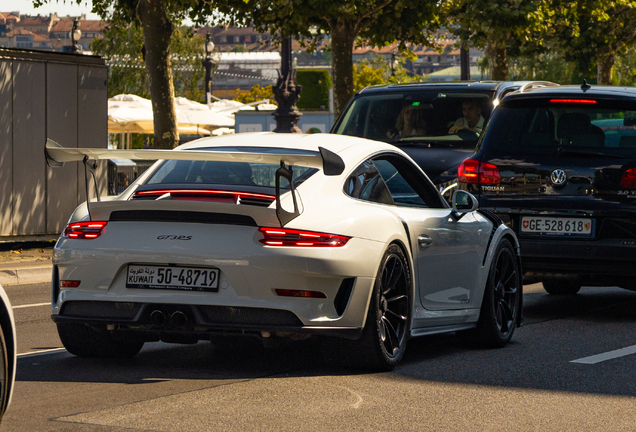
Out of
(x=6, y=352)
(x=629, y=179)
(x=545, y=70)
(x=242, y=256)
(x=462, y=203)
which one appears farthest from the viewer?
(x=545, y=70)

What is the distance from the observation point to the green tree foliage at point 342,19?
835 inches

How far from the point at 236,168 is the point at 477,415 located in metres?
2.08

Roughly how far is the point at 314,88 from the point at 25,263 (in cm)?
3875

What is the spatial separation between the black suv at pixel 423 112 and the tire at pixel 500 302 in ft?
13.4

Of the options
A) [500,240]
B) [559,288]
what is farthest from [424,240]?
[559,288]

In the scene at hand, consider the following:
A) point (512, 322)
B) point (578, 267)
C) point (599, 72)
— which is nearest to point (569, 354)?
point (512, 322)

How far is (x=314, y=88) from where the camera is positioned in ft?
166

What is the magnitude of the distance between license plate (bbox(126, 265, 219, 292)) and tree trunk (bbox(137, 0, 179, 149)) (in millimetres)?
14307

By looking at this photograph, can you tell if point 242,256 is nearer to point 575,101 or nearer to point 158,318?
point 158,318

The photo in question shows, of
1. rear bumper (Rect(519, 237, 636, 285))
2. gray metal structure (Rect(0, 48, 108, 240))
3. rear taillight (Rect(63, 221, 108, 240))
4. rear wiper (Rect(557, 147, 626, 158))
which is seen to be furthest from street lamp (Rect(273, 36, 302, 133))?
rear taillight (Rect(63, 221, 108, 240))

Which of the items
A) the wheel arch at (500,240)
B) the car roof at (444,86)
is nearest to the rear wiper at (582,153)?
the wheel arch at (500,240)

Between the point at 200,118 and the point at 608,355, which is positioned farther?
the point at 200,118

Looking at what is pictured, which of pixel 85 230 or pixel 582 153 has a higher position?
pixel 582 153

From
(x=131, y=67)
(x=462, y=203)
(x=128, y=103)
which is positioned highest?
(x=131, y=67)
